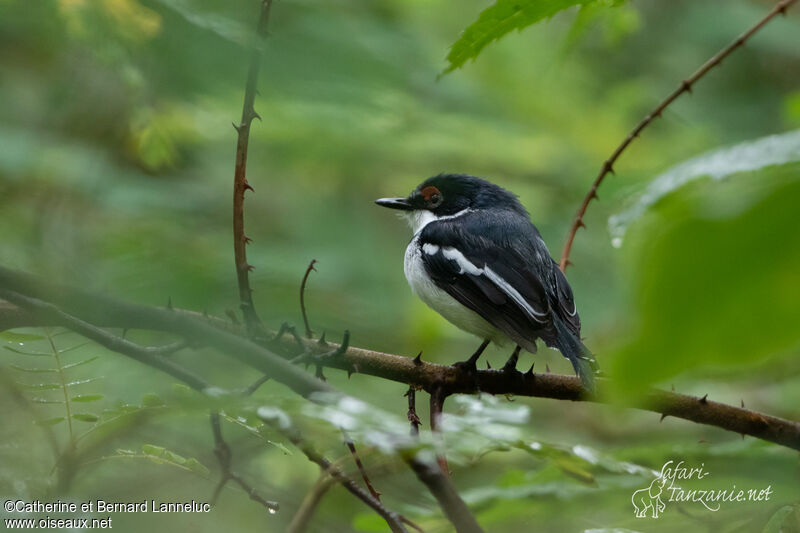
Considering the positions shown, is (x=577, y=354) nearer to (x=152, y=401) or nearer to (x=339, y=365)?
(x=339, y=365)

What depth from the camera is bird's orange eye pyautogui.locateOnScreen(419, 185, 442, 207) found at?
4652mm

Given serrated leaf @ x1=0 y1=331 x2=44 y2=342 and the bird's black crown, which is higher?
the bird's black crown

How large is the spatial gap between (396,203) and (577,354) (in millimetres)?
1822

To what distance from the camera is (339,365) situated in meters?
2.09

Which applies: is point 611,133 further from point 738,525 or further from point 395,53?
point 738,525

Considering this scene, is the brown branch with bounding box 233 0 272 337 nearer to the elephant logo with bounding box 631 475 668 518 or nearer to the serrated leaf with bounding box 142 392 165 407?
the serrated leaf with bounding box 142 392 165 407

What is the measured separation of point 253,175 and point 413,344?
2.32m

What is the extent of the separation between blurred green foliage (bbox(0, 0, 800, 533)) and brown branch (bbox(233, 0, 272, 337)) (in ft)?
0.74

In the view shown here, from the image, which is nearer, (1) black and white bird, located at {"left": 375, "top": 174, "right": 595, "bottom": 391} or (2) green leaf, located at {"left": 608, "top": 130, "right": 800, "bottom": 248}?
(2) green leaf, located at {"left": 608, "top": 130, "right": 800, "bottom": 248}

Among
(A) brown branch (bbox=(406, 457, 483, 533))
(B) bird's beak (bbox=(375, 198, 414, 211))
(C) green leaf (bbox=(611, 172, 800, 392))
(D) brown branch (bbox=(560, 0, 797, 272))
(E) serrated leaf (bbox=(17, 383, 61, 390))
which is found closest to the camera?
(C) green leaf (bbox=(611, 172, 800, 392))

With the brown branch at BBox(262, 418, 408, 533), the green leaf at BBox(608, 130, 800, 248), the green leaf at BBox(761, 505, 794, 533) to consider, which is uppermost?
the green leaf at BBox(608, 130, 800, 248)

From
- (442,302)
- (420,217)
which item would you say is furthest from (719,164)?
(420,217)

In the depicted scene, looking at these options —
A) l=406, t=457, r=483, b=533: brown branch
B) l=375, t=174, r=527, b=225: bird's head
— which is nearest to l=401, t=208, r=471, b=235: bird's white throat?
l=375, t=174, r=527, b=225: bird's head

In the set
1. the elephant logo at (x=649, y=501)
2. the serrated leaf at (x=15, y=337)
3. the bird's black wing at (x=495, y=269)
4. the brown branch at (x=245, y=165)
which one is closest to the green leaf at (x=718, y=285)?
the brown branch at (x=245, y=165)
